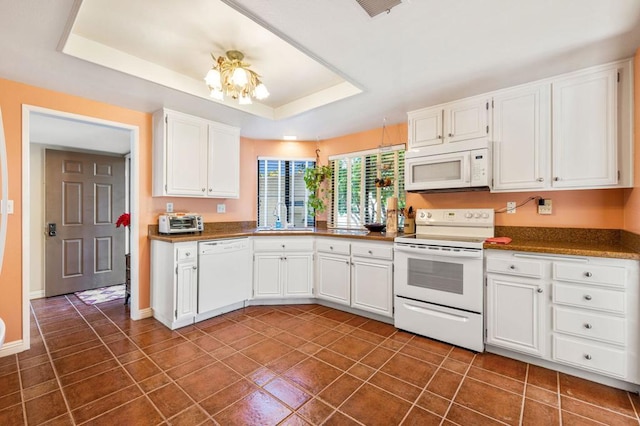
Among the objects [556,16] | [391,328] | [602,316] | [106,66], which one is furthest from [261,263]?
[556,16]

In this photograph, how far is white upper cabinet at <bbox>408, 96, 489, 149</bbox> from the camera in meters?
2.72

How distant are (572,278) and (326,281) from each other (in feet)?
7.31

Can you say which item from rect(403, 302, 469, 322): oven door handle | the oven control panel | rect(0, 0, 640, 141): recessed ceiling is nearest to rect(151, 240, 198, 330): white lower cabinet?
rect(0, 0, 640, 141): recessed ceiling

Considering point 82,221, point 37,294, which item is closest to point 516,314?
point 82,221

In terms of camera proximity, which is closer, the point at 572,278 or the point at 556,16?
the point at 556,16

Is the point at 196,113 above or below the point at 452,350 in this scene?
above

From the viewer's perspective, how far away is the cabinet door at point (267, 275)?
3525 mm

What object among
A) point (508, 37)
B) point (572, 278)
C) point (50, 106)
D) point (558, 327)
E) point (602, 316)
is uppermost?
point (508, 37)

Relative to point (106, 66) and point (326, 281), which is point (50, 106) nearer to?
point (106, 66)

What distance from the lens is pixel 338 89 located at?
2854 millimetres

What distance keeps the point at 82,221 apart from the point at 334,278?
12.5ft

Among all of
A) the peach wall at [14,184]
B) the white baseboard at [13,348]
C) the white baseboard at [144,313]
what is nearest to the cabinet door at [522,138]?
the white baseboard at [144,313]

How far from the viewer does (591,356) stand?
200 centimetres

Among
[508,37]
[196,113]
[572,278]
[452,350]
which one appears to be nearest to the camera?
[508,37]
